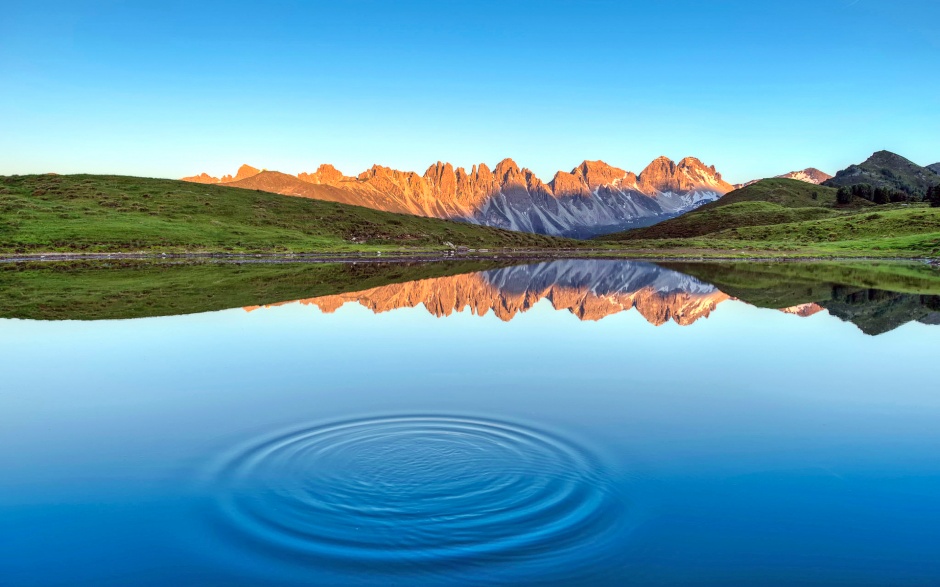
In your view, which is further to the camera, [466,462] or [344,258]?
[344,258]

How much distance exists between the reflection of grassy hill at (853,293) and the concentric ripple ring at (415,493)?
32.4 meters

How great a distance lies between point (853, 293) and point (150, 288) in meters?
65.6

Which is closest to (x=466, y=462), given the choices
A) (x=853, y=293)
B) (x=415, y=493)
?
(x=415, y=493)

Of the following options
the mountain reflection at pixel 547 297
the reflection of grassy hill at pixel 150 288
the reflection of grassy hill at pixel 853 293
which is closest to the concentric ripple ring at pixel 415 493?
the mountain reflection at pixel 547 297

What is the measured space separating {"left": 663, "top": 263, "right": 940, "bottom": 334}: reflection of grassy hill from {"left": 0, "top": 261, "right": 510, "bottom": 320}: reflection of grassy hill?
36998mm

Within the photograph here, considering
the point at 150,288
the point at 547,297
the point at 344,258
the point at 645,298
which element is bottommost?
the point at 150,288

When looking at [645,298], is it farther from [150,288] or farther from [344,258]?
[344,258]

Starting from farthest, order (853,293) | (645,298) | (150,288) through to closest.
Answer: (853,293) < (150,288) < (645,298)

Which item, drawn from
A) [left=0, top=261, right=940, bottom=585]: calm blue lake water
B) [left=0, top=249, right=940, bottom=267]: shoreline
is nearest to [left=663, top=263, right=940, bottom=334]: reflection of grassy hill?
[left=0, top=261, right=940, bottom=585]: calm blue lake water

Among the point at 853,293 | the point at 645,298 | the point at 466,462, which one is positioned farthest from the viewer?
the point at 853,293

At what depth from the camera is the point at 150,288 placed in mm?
64000

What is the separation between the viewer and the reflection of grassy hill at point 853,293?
156 ft

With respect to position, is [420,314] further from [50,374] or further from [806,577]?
[806,577]

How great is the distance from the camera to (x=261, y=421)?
20.7 meters
